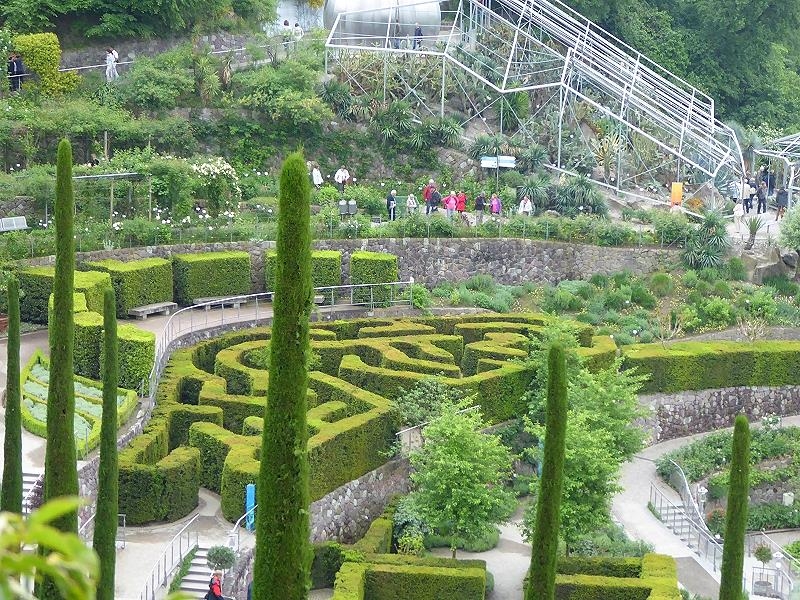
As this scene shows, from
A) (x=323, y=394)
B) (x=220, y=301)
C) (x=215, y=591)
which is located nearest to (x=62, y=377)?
(x=215, y=591)

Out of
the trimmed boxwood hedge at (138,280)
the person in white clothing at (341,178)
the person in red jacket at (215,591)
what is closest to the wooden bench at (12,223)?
the trimmed boxwood hedge at (138,280)

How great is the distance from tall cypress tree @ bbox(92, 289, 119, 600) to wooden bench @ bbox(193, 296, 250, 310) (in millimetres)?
20395

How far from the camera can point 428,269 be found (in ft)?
175

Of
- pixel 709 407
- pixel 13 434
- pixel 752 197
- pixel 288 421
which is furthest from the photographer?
pixel 752 197

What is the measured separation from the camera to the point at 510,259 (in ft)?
177

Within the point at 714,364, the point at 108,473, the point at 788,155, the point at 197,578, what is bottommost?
the point at 197,578

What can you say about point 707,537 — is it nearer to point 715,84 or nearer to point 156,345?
point 156,345

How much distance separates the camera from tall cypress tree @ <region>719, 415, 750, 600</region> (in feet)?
76.9

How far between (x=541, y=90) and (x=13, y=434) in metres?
39.2

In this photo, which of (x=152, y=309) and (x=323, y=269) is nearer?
(x=152, y=309)

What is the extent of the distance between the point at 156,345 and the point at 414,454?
929cm

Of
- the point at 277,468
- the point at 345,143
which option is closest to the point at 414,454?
the point at 277,468

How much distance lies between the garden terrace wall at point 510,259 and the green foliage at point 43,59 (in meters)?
12.7

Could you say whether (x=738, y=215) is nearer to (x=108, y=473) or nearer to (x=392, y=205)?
(x=392, y=205)
